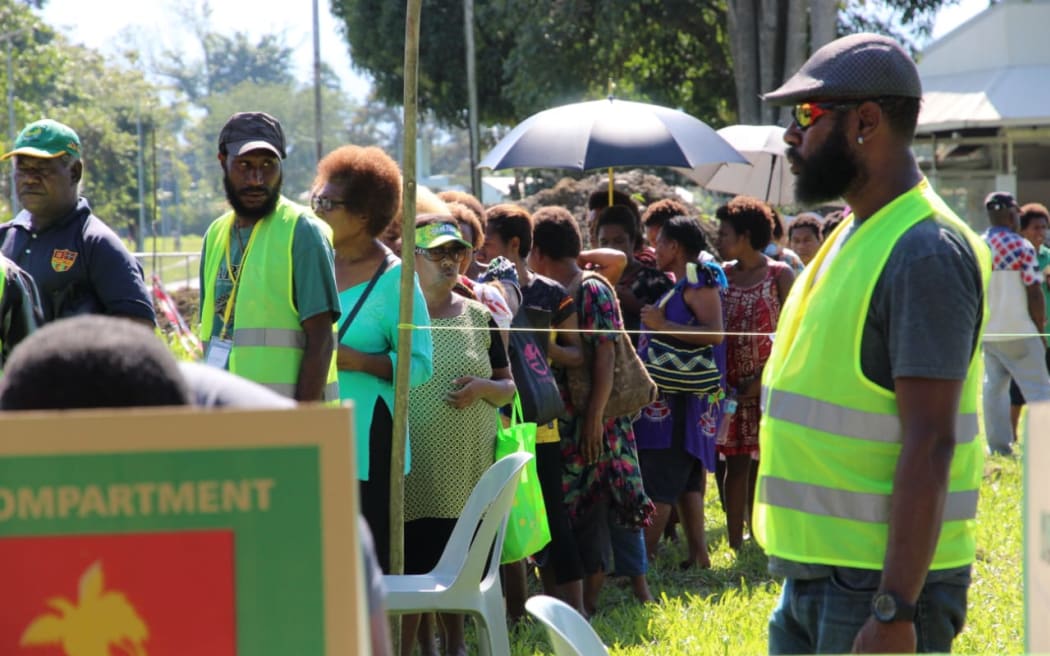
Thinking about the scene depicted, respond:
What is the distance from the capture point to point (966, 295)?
Answer: 260cm

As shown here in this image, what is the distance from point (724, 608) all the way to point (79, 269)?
314cm

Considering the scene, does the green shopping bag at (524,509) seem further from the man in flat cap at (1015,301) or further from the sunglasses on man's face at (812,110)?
the man in flat cap at (1015,301)

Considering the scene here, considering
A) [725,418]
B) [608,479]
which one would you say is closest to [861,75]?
[608,479]

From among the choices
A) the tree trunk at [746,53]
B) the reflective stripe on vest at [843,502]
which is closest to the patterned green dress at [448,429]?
the reflective stripe on vest at [843,502]

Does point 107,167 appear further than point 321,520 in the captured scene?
Yes

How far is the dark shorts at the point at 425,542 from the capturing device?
518 cm

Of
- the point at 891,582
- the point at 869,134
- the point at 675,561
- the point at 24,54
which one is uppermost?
the point at 24,54

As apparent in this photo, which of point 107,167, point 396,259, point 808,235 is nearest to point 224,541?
point 396,259

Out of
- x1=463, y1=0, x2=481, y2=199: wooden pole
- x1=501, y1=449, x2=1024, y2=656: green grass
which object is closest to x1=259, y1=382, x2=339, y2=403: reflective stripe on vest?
x1=501, y1=449, x2=1024, y2=656: green grass

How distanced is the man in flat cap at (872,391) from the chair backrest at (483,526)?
1911mm

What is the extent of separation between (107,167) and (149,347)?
62.0 meters

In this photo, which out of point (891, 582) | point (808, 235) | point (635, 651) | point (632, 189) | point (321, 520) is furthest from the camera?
point (632, 189)

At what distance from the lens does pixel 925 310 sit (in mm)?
2564

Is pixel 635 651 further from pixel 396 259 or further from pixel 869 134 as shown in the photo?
pixel 869 134
